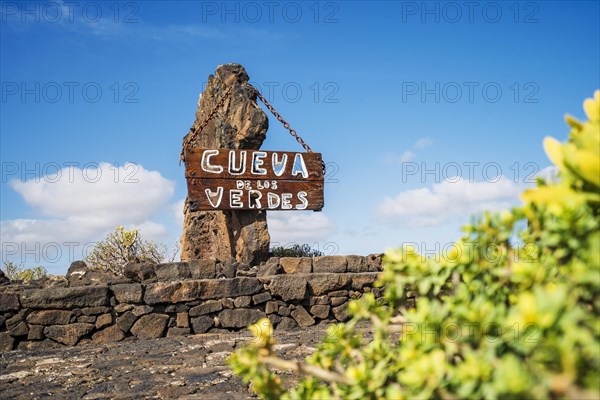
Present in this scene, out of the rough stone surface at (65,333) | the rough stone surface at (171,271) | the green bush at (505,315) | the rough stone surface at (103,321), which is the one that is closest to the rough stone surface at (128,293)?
the rough stone surface at (103,321)

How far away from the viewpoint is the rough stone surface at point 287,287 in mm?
8164

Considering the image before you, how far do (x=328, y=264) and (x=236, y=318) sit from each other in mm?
1677

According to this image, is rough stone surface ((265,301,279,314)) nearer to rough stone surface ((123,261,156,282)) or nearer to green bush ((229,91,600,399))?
rough stone surface ((123,261,156,282))

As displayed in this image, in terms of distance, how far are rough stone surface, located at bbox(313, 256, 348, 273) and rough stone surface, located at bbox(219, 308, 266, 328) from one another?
1.29m

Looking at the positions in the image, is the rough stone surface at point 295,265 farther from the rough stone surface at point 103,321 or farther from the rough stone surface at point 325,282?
the rough stone surface at point 103,321

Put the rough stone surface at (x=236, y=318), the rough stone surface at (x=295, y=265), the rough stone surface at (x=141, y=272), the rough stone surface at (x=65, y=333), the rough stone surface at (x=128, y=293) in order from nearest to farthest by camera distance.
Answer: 1. the rough stone surface at (x=65, y=333)
2. the rough stone surface at (x=128, y=293)
3. the rough stone surface at (x=236, y=318)
4. the rough stone surface at (x=141, y=272)
5. the rough stone surface at (x=295, y=265)

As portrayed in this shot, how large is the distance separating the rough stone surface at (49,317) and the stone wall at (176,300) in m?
0.01

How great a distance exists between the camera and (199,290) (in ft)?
26.0

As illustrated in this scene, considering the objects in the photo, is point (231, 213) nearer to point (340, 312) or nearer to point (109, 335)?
point (340, 312)

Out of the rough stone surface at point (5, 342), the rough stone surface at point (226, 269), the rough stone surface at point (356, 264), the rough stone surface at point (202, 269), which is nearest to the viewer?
the rough stone surface at point (5, 342)

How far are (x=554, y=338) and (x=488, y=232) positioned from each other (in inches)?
27.1

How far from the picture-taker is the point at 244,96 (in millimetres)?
10281

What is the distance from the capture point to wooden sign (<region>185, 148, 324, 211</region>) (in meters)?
9.12

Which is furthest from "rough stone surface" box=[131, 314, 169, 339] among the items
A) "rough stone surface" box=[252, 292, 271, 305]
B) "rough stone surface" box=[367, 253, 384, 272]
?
"rough stone surface" box=[367, 253, 384, 272]
